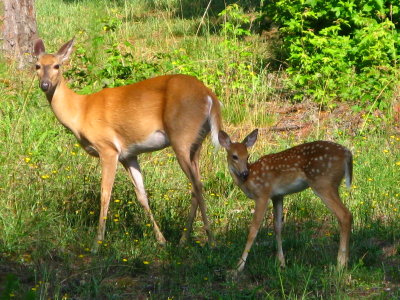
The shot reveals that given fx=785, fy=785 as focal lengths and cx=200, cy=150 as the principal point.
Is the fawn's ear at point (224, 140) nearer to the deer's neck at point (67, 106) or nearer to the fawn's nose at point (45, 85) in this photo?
the deer's neck at point (67, 106)

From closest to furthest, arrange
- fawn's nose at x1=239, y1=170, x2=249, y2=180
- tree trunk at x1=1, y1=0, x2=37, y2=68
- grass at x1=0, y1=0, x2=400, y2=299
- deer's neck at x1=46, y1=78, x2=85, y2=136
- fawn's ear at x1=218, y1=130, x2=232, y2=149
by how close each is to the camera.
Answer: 1. grass at x1=0, y1=0, x2=400, y2=299
2. fawn's nose at x1=239, y1=170, x2=249, y2=180
3. fawn's ear at x1=218, y1=130, x2=232, y2=149
4. deer's neck at x1=46, y1=78, x2=85, y2=136
5. tree trunk at x1=1, y1=0, x2=37, y2=68

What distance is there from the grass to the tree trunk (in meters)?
1.30

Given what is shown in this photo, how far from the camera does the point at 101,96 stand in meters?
7.02

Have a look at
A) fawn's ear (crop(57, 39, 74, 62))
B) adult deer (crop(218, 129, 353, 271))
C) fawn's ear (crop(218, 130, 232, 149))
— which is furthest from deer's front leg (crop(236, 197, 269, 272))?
fawn's ear (crop(57, 39, 74, 62))

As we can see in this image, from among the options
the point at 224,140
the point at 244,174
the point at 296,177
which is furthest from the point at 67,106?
the point at 296,177

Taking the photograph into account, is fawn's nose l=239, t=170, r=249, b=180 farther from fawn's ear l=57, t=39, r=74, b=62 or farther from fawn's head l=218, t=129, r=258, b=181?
fawn's ear l=57, t=39, r=74, b=62

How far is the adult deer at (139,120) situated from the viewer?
656 cm

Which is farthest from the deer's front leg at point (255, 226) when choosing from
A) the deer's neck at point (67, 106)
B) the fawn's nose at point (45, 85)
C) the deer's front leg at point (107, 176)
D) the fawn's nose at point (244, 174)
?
the fawn's nose at point (45, 85)

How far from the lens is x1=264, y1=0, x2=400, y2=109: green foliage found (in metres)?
9.71

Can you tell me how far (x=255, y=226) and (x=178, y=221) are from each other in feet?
4.13

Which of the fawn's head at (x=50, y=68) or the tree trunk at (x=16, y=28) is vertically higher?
the fawn's head at (x=50, y=68)

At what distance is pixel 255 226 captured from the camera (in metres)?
5.75

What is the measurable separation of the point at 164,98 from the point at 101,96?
2.14 ft

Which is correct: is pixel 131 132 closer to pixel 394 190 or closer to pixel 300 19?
pixel 394 190
